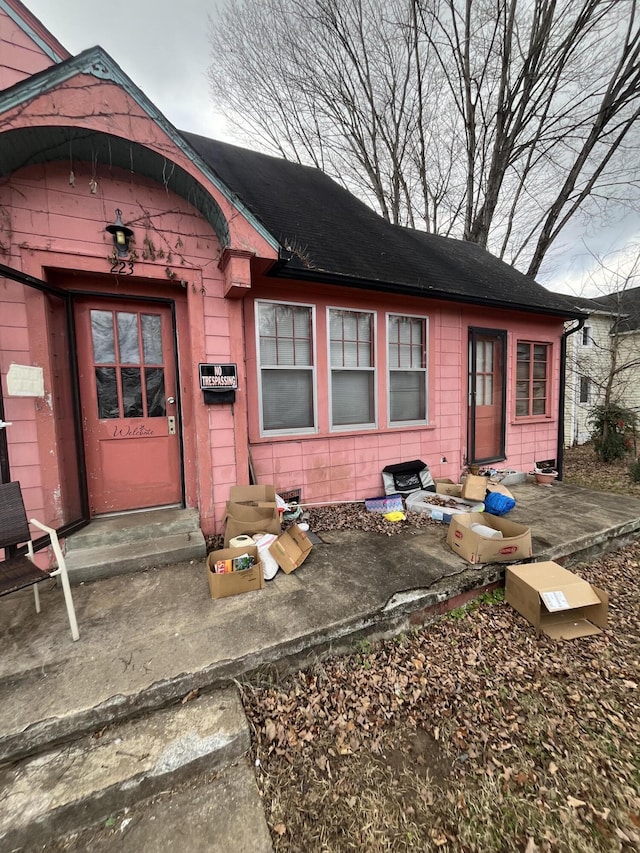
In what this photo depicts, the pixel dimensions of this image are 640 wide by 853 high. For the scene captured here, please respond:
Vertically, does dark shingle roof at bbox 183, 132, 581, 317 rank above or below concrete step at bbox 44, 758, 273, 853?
above

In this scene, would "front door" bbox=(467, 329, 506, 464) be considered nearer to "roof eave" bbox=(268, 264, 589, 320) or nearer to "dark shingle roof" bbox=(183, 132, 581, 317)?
"roof eave" bbox=(268, 264, 589, 320)

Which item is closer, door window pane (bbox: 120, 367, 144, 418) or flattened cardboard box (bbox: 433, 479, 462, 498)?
door window pane (bbox: 120, 367, 144, 418)

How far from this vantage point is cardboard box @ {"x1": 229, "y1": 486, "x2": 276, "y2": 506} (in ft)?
11.6

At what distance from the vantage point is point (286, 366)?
13.6 feet

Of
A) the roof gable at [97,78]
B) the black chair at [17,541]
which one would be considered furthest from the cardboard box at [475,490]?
the roof gable at [97,78]

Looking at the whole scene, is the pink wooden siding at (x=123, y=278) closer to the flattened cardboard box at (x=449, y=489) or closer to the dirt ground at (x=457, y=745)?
the dirt ground at (x=457, y=745)

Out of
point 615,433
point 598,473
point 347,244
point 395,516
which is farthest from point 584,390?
point 395,516

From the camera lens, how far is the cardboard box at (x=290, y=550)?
114 inches

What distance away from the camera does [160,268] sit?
3297 mm

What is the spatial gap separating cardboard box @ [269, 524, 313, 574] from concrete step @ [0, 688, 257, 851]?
45.3 inches

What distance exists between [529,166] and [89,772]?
51.7 ft

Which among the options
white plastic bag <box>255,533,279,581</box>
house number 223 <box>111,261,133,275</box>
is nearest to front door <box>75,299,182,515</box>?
house number 223 <box>111,261,133,275</box>

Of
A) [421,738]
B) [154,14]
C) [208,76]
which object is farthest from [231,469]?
[208,76]

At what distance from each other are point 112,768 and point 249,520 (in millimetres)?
1976
